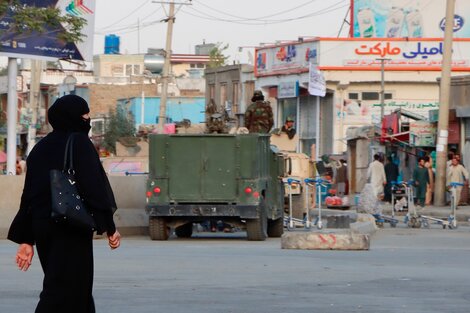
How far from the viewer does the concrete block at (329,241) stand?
20312mm

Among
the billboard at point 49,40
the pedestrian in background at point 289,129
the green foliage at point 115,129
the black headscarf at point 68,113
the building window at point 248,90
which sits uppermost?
the building window at point 248,90

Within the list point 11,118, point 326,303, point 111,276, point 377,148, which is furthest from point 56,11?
point 377,148

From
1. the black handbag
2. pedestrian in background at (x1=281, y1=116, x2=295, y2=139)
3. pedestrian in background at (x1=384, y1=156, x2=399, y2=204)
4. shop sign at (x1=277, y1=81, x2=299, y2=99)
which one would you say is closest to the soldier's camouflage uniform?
pedestrian in background at (x1=281, y1=116, x2=295, y2=139)

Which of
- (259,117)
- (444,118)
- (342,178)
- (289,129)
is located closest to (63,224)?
(259,117)

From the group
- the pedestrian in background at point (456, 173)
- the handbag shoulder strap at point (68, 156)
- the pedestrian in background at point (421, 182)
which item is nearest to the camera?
the handbag shoulder strap at point (68, 156)

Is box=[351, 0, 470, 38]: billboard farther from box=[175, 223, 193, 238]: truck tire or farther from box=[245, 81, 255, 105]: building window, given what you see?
box=[175, 223, 193, 238]: truck tire

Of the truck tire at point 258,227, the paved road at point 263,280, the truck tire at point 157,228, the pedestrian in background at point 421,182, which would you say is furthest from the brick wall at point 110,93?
the paved road at point 263,280

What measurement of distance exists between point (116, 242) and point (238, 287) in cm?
516

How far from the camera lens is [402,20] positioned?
241 feet

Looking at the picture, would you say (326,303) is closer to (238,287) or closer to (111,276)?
(238,287)

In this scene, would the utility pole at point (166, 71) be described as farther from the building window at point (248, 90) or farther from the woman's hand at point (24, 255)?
the woman's hand at point (24, 255)

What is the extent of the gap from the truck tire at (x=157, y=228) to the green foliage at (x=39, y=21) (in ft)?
24.0

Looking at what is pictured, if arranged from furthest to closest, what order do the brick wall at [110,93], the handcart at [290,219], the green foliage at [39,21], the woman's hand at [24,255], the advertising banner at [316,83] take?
the brick wall at [110,93], the advertising banner at [316,83], the green foliage at [39,21], the handcart at [290,219], the woman's hand at [24,255]

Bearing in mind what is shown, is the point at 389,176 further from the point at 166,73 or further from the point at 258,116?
the point at 258,116
